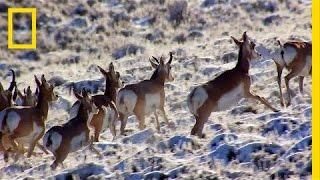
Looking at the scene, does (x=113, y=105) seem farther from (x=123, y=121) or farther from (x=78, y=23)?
(x=78, y=23)

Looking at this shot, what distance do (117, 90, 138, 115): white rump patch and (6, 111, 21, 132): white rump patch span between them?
232cm

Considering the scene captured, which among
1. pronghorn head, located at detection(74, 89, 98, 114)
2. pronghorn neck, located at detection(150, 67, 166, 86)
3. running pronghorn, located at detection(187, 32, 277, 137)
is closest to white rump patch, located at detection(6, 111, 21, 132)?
pronghorn head, located at detection(74, 89, 98, 114)

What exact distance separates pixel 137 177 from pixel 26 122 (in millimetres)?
2758

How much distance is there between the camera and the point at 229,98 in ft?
46.6

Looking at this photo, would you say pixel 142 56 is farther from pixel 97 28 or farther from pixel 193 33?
pixel 97 28

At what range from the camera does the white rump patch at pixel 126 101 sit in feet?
49.4

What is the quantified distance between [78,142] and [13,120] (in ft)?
4.14

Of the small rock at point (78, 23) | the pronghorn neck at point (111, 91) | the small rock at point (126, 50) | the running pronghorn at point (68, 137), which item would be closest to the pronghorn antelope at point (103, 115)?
the pronghorn neck at point (111, 91)

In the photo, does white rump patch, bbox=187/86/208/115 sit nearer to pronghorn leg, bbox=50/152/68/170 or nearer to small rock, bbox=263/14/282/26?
pronghorn leg, bbox=50/152/68/170

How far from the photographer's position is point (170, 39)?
103ft

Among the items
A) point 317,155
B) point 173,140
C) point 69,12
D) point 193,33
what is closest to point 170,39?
point 193,33

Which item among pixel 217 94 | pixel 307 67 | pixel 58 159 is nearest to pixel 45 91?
pixel 58 159

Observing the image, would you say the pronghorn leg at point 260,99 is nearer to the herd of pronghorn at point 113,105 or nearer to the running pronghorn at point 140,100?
the herd of pronghorn at point 113,105

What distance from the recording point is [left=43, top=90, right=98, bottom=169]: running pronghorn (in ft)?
42.1
